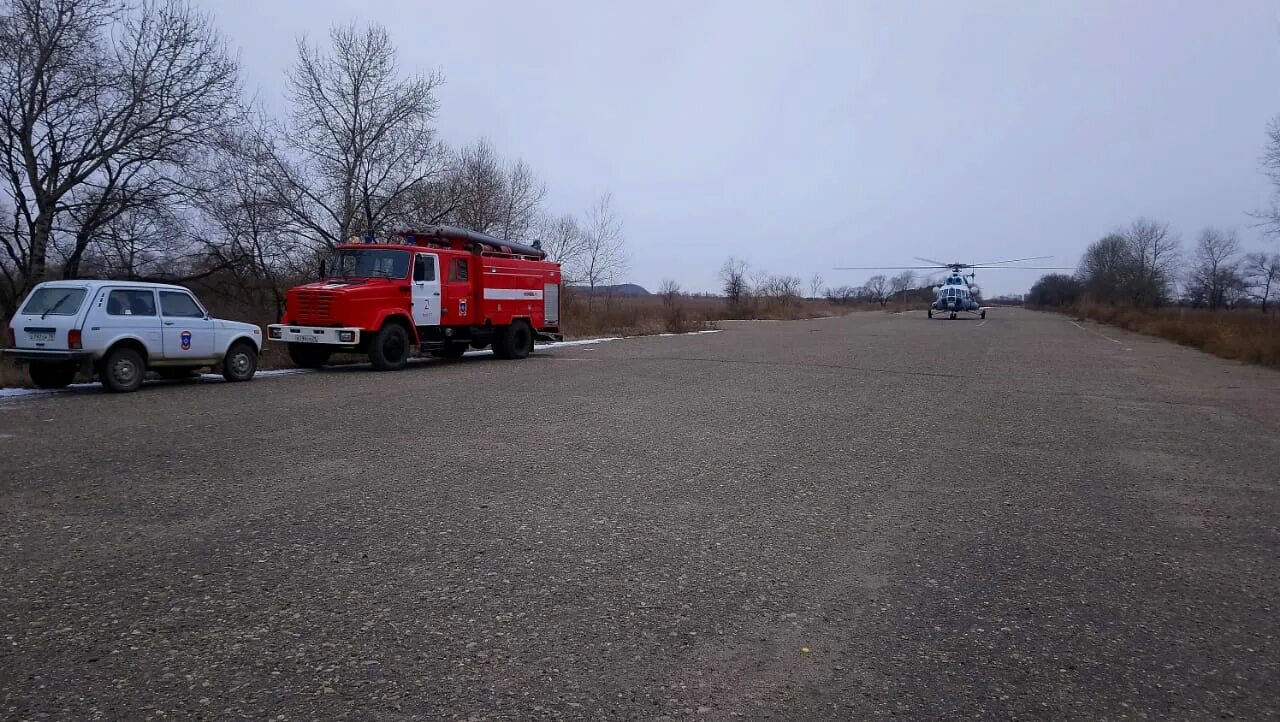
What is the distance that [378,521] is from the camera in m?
5.58

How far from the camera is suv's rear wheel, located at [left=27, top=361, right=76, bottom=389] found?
12.3 meters

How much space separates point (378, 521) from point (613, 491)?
189 cm

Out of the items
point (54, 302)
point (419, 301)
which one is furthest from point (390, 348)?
point (54, 302)

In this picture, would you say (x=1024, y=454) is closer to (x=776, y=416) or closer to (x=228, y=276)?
(x=776, y=416)

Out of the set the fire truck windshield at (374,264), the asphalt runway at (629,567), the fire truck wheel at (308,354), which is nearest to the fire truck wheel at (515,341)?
the fire truck windshield at (374,264)

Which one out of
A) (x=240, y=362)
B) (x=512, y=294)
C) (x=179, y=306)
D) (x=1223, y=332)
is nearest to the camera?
(x=179, y=306)

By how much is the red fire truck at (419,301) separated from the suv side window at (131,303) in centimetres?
330

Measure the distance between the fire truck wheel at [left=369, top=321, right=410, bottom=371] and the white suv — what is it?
320 centimetres

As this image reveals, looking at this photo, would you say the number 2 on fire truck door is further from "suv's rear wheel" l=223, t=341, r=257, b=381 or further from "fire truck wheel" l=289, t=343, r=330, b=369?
"suv's rear wheel" l=223, t=341, r=257, b=381

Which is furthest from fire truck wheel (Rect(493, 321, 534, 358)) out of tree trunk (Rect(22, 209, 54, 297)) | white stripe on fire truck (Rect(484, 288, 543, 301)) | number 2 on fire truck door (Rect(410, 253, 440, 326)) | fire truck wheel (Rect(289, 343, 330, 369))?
tree trunk (Rect(22, 209, 54, 297))

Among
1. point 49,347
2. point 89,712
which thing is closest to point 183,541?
point 89,712

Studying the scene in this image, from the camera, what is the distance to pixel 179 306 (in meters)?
13.2

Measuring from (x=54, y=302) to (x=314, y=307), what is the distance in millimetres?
4496

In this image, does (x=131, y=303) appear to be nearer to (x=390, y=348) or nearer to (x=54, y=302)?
(x=54, y=302)
